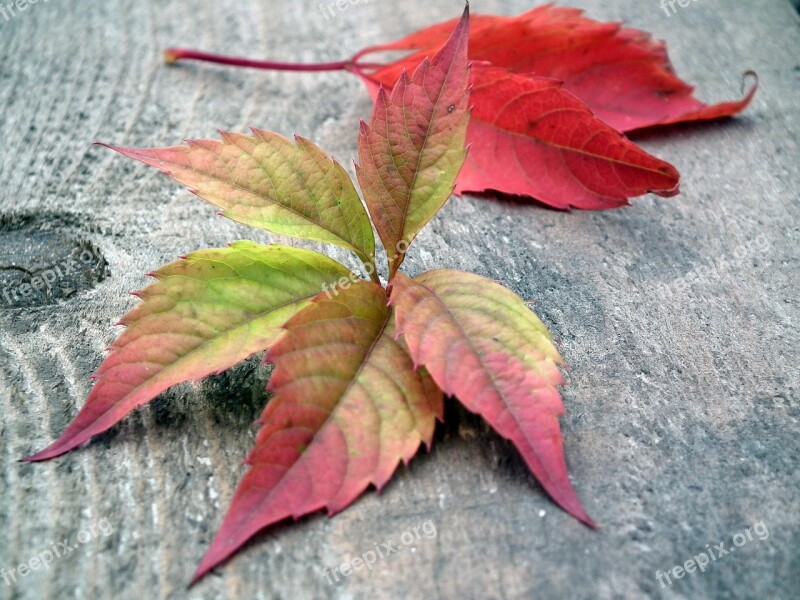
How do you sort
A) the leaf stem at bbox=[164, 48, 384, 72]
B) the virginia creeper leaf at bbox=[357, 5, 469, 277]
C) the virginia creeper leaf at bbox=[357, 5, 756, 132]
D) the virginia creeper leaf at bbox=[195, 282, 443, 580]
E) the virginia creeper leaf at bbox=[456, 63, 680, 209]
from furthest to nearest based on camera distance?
1. the leaf stem at bbox=[164, 48, 384, 72]
2. the virginia creeper leaf at bbox=[357, 5, 756, 132]
3. the virginia creeper leaf at bbox=[456, 63, 680, 209]
4. the virginia creeper leaf at bbox=[357, 5, 469, 277]
5. the virginia creeper leaf at bbox=[195, 282, 443, 580]

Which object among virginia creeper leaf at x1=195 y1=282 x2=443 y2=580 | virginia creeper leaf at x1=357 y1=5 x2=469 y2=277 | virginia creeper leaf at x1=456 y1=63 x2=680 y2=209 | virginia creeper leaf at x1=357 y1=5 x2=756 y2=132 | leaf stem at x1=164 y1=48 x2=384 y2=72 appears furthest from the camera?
leaf stem at x1=164 y1=48 x2=384 y2=72

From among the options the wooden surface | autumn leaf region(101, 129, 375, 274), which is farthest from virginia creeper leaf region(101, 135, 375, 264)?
the wooden surface

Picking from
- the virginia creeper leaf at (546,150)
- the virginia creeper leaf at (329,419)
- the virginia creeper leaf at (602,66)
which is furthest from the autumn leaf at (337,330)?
the virginia creeper leaf at (602,66)

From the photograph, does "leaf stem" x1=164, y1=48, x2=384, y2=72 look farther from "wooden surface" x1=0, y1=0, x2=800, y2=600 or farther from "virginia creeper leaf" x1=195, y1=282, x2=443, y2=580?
"virginia creeper leaf" x1=195, y1=282, x2=443, y2=580

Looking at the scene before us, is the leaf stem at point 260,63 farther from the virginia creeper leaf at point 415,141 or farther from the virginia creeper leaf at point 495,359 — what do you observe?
the virginia creeper leaf at point 495,359

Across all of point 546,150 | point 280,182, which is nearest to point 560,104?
point 546,150

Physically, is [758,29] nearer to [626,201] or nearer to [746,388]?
[626,201]

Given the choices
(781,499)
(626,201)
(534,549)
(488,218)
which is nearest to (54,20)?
(488,218)
